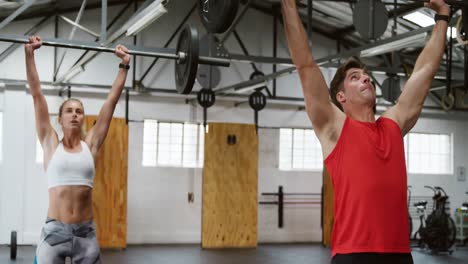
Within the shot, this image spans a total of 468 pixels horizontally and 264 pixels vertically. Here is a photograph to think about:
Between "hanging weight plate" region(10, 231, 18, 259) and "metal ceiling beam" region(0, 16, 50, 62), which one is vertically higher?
"metal ceiling beam" region(0, 16, 50, 62)

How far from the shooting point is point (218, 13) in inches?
87.0

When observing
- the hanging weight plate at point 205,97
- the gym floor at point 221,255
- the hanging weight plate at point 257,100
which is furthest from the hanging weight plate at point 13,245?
the hanging weight plate at point 257,100

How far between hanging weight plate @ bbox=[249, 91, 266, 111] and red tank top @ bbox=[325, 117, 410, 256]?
6702 mm

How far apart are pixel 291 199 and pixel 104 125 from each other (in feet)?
21.9

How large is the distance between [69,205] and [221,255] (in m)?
5.19

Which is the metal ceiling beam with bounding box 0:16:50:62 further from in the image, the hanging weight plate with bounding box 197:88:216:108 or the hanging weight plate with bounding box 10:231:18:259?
the hanging weight plate with bounding box 10:231:18:259

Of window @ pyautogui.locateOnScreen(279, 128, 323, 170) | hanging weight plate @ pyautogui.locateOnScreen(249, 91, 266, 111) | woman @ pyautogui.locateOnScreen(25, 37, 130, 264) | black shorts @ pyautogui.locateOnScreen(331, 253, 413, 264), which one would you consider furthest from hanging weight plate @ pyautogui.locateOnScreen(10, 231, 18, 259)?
black shorts @ pyautogui.locateOnScreen(331, 253, 413, 264)

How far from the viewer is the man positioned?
1486 mm

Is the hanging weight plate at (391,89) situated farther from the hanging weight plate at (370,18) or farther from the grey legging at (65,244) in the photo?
the grey legging at (65,244)

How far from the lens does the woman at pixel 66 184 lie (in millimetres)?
2492

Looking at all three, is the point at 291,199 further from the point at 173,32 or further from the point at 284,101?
the point at 173,32

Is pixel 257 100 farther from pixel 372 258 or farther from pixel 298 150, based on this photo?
pixel 372 258

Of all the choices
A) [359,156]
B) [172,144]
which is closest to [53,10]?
[172,144]

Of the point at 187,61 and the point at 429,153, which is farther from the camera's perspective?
the point at 429,153
